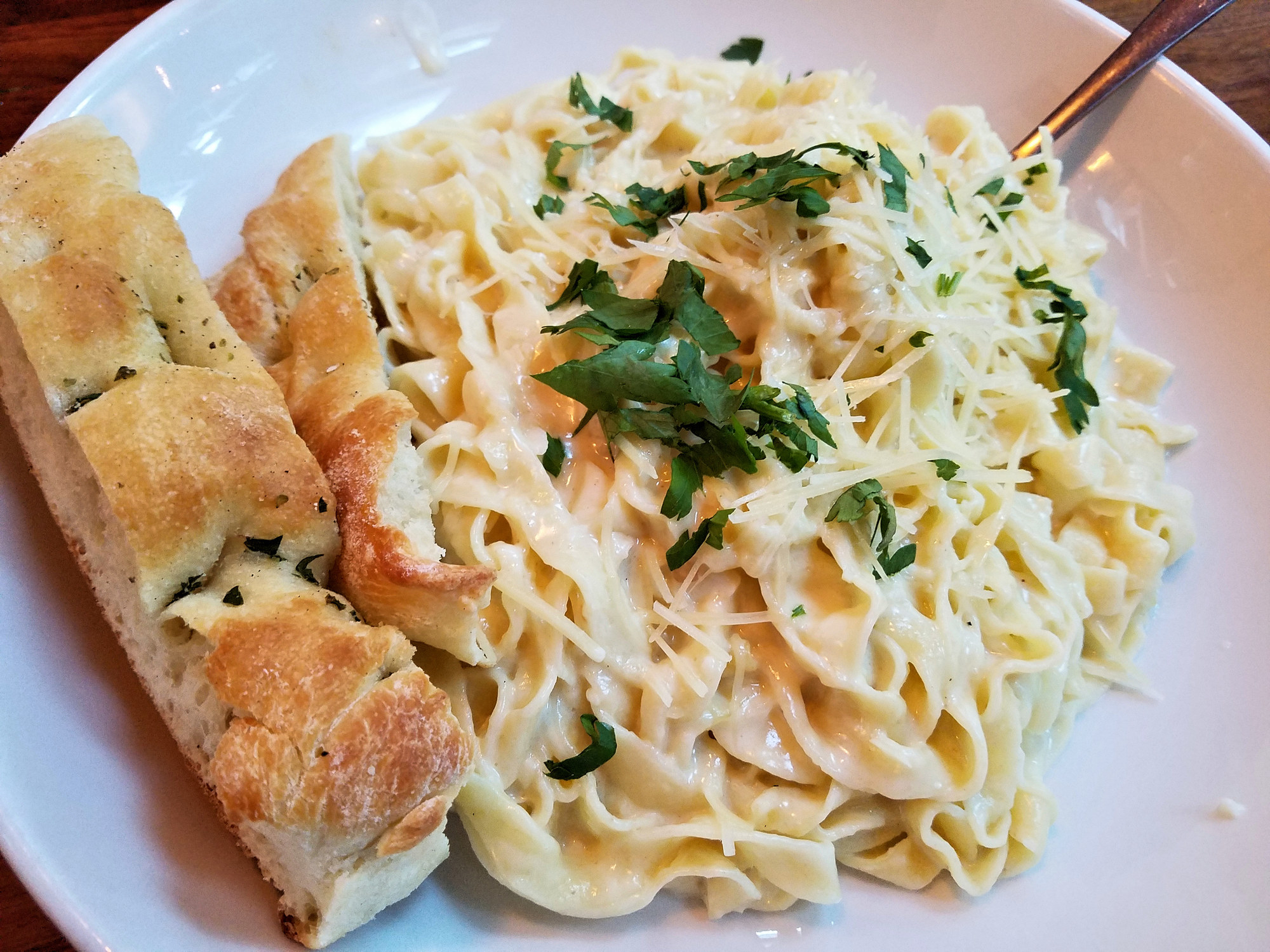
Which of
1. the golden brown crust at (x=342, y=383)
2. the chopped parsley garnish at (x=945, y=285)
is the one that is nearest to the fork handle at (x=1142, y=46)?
the chopped parsley garnish at (x=945, y=285)

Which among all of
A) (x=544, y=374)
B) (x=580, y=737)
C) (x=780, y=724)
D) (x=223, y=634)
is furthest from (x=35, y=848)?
(x=780, y=724)

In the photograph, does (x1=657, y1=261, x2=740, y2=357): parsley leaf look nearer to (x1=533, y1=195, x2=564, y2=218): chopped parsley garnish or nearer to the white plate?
(x1=533, y1=195, x2=564, y2=218): chopped parsley garnish

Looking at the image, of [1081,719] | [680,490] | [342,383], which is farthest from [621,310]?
[1081,719]

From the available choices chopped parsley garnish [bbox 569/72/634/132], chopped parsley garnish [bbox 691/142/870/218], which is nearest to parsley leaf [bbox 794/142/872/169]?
chopped parsley garnish [bbox 691/142/870/218]

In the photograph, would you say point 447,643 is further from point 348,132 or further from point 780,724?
point 348,132

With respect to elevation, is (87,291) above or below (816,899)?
above
